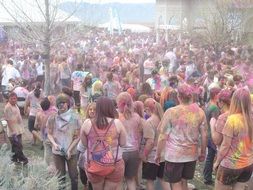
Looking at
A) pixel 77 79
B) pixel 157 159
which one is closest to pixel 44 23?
pixel 77 79

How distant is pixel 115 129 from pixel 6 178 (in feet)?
4.48

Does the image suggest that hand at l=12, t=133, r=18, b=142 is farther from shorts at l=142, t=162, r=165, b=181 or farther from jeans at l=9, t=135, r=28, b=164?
shorts at l=142, t=162, r=165, b=181

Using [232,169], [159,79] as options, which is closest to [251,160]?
[232,169]

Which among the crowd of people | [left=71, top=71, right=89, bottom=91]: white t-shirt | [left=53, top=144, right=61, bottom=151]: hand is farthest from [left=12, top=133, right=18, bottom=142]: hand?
[left=71, top=71, right=89, bottom=91]: white t-shirt

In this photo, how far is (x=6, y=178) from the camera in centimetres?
490

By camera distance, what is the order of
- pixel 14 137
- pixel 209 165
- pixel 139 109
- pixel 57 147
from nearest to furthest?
pixel 57 147 < pixel 139 109 < pixel 209 165 < pixel 14 137

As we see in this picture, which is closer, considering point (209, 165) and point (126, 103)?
point (126, 103)

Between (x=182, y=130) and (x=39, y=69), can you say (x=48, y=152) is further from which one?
(x=39, y=69)

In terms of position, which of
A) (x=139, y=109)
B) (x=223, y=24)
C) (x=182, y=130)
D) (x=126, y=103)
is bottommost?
(x=182, y=130)

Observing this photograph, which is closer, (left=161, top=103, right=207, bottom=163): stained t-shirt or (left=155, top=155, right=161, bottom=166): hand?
(left=161, top=103, right=207, bottom=163): stained t-shirt

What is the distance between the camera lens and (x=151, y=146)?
6539mm

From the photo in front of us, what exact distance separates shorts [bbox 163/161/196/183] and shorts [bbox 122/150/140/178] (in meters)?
0.48

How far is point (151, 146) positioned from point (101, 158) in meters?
1.10

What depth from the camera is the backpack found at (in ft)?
18.4
